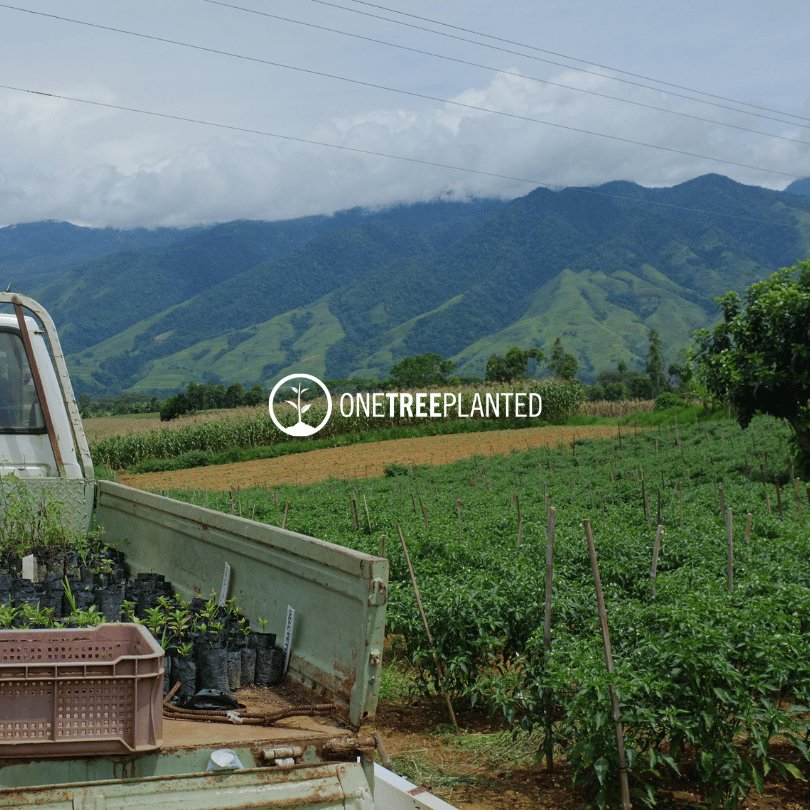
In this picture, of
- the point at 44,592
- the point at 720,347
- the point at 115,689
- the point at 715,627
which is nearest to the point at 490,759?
the point at 715,627

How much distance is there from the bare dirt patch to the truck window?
1788 centimetres

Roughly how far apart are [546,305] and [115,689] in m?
196

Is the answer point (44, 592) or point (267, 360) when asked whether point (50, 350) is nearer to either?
point (44, 592)

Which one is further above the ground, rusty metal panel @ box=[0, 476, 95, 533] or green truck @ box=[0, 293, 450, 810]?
rusty metal panel @ box=[0, 476, 95, 533]

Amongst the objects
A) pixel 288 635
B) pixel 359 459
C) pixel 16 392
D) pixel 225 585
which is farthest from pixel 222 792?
pixel 359 459

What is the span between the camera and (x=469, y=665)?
654 centimetres

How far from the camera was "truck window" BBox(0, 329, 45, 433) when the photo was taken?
641 centimetres

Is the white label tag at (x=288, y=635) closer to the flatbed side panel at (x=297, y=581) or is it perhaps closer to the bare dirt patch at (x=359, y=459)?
the flatbed side panel at (x=297, y=581)

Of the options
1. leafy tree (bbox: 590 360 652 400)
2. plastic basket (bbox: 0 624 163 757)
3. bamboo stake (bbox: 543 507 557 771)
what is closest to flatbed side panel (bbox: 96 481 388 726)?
plastic basket (bbox: 0 624 163 757)

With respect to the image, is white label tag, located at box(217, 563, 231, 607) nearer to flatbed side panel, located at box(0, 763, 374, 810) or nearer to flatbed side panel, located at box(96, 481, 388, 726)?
flatbed side panel, located at box(96, 481, 388, 726)

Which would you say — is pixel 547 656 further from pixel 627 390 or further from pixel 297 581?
pixel 627 390

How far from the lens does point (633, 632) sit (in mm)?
5590

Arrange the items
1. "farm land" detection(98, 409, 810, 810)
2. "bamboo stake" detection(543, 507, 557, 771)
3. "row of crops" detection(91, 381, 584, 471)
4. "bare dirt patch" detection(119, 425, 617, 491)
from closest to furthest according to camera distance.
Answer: "farm land" detection(98, 409, 810, 810), "bamboo stake" detection(543, 507, 557, 771), "bare dirt patch" detection(119, 425, 617, 491), "row of crops" detection(91, 381, 584, 471)

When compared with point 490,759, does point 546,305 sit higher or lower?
higher
